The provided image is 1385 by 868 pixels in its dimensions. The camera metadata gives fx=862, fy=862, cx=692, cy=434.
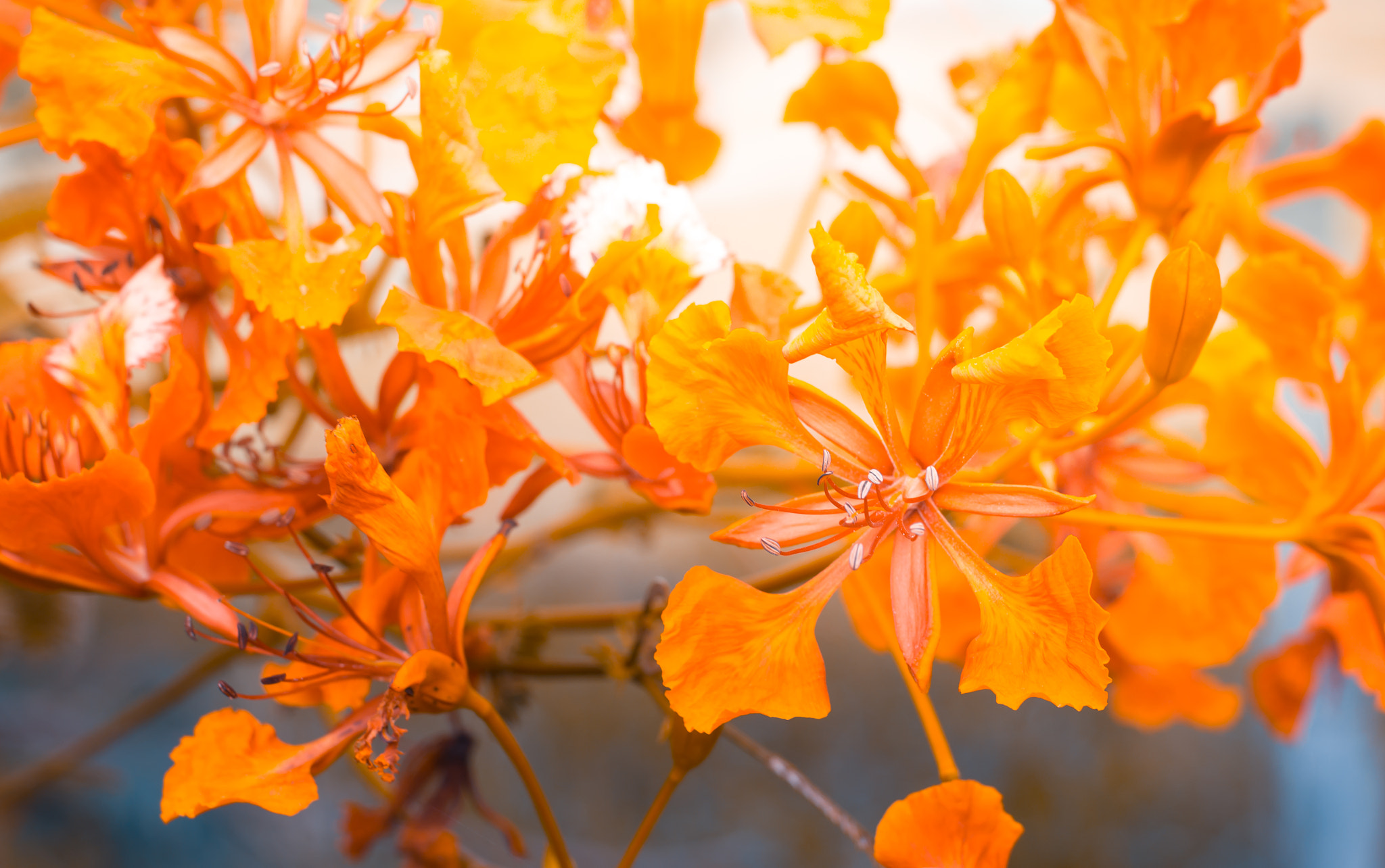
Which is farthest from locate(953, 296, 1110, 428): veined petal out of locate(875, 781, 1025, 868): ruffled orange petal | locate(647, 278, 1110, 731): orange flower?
locate(875, 781, 1025, 868): ruffled orange petal

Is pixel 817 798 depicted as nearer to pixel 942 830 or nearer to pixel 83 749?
pixel 942 830

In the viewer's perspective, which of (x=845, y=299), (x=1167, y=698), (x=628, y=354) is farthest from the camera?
(x=1167, y=698)

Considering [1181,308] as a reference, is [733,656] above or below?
below

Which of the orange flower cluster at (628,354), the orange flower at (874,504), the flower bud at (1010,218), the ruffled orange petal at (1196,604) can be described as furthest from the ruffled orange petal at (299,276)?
the ruffled orange petal at (1196,604)

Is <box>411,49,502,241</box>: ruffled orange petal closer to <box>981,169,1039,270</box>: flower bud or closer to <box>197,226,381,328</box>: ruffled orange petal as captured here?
<box>197,226,381,328</box>: ruffled orange petal

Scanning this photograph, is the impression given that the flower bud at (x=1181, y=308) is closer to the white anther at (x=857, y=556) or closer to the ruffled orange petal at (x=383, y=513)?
the white anther at (x=857, y=556)

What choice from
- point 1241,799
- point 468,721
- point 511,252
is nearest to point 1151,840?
point 1241,799

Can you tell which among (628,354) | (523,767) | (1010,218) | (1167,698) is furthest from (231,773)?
(1167,698)
